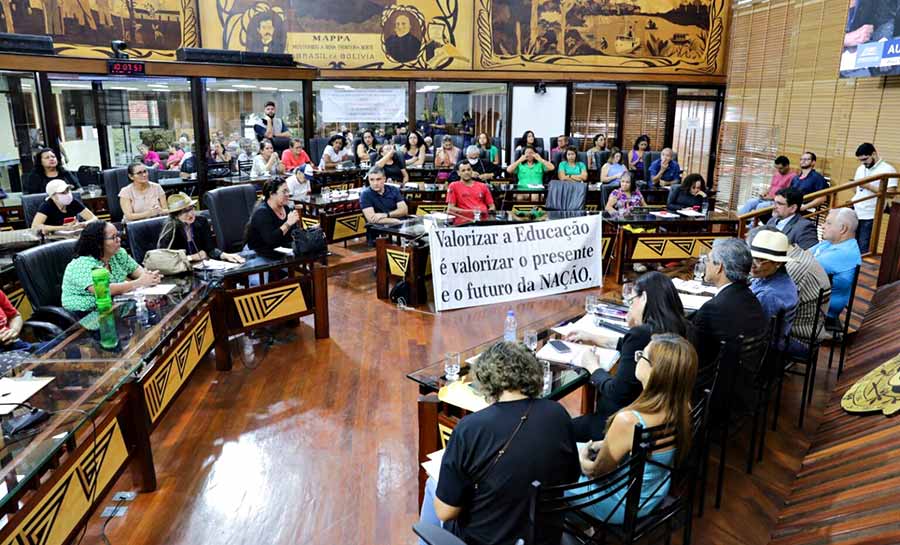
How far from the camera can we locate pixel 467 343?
5.76 m

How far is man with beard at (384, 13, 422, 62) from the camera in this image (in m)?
12.2

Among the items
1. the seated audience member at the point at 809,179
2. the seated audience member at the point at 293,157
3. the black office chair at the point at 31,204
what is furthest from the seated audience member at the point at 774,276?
the seated audience member at the point at 293,157

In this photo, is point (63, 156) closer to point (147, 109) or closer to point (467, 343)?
point (147, 109)

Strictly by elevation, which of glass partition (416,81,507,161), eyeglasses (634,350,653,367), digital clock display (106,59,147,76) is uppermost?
digital clock display (106,59,147,76)

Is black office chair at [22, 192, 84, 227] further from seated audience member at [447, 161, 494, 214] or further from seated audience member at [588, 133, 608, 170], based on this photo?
seated audience member at [588, 133, 608, 170]

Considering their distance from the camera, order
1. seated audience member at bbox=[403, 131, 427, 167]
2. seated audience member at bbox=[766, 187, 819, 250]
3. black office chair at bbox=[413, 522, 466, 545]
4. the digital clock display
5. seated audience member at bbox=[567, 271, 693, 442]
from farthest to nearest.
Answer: seated audience member at bbox=[403, 131, 427, 167], the digital clock display, seated audience member at bbox=[766, 187, 819, 250], seated audience member at bbox=[567, 271, 693, 442], black office chair at bbox=[413, 522, 466, 545]

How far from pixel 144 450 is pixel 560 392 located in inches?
87.3

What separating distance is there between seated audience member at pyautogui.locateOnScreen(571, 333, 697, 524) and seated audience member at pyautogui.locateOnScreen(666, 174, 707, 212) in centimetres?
595

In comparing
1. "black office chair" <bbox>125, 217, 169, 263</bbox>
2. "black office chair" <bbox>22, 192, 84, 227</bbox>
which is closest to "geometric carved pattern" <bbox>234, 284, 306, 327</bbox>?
"black office chair" <bbox>125, 217, 169, 263</bbox>

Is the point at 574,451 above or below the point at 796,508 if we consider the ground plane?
above

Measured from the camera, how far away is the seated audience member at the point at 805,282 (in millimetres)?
4410

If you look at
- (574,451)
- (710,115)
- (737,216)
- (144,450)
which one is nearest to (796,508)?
(574,451)

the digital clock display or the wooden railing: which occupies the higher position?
the digital clock display

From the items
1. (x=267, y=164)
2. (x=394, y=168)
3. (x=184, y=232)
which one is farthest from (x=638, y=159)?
(x=184, y=232)
